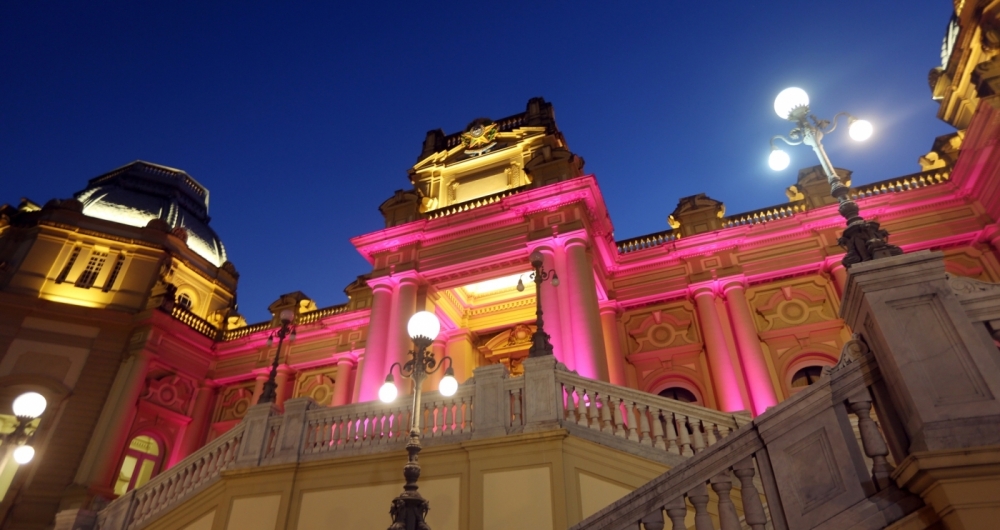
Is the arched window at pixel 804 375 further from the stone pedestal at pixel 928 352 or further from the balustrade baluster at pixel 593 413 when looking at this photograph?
the stone pedestal at pixel 928 352

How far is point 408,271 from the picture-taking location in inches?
682

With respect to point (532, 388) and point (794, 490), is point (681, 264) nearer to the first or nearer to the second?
point (532, 388)

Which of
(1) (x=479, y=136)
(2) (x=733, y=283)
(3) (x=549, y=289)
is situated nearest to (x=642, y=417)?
(3) (x=549, y=289)

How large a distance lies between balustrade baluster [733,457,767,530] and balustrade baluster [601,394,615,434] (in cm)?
453

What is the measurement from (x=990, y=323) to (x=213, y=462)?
11.7 metres

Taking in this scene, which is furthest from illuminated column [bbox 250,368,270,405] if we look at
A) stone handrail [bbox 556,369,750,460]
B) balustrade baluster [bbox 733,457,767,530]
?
balustrade baluster [bbox 733,457,767,530]

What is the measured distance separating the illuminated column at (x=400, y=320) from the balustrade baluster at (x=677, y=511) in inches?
458

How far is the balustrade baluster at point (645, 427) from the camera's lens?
8055 mm

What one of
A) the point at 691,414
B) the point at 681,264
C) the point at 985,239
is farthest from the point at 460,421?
the point at 985,239

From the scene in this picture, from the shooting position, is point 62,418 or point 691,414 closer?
point 691,414

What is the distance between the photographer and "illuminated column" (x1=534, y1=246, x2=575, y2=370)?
13.6m

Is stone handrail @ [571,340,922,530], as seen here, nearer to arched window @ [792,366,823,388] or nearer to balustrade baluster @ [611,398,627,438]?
balustrade baluster @ [611,398,627,438]

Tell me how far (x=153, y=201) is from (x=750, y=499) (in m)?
31.0

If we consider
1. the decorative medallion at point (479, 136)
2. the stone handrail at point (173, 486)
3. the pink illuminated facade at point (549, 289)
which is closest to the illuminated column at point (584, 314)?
the pink illuminated facade at point (549, 289)
